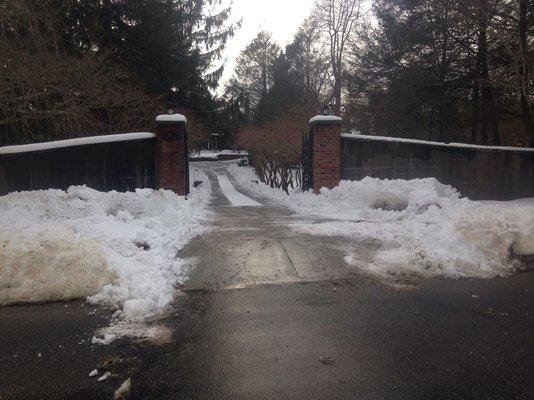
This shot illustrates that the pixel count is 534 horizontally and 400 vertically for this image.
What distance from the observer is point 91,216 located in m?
7.24

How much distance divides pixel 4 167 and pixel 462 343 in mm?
9807

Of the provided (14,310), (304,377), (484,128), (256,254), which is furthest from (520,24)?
(14,310)

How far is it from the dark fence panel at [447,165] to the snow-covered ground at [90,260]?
247 inches

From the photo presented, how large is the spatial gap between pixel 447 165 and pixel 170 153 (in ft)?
25.2

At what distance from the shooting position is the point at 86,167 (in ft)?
34.4

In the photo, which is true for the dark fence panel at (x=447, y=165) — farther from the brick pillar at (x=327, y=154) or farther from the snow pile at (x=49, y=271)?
the snow pile at (x=49, y=271)

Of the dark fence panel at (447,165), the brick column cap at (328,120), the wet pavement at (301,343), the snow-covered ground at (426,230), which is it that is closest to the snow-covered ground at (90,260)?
the wet pavement at (301,343)

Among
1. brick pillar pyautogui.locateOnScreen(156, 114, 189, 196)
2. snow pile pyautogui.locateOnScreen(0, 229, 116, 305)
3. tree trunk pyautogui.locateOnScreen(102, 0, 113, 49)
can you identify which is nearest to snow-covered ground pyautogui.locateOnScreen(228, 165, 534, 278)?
snow pile pyautogui.locateOnScreen(0, 229, 116, 305)

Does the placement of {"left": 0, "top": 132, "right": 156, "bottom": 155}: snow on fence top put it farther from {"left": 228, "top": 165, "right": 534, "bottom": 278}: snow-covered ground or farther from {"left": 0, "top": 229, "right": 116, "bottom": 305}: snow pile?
{"left": 0, "top": 229, "right": 116, "bottom": 305}: snow pile

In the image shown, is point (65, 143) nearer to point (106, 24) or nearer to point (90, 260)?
point (90, 260)

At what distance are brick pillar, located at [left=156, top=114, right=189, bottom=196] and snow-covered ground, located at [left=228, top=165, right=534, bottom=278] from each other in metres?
3.60

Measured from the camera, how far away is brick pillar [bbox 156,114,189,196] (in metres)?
11.5

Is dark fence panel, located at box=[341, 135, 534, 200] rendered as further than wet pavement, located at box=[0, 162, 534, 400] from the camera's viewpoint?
Yes

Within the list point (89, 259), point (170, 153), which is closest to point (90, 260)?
point (89, 259)
